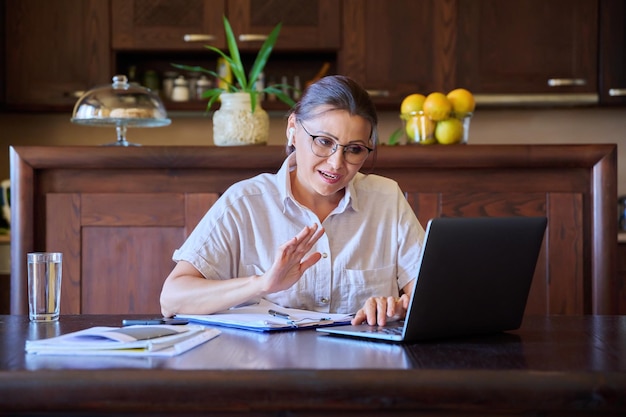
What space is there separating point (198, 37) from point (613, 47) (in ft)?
6.03

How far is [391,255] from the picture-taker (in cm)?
206

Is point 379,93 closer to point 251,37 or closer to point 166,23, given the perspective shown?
point 251,37

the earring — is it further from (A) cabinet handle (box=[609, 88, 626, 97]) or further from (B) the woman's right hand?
(A) cabinet handle (box=[609, 88, 626, 97])

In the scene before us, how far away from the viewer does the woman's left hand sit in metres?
1.49

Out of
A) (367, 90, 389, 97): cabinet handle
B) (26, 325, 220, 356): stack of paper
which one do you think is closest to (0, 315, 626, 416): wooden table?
(26, 325, 220, 356): stack of paper

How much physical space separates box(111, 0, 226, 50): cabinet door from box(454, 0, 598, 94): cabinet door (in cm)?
109

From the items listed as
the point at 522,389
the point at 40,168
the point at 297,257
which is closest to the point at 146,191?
the point at 40,168

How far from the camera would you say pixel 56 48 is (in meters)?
3.79

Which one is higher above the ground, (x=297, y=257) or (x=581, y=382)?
(x=297, y=257)

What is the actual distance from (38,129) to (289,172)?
7.91 feet

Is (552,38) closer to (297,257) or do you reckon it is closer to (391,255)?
(391,255)

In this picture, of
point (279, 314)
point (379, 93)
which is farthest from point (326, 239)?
point (379, 93)

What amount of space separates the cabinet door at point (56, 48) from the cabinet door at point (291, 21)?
1.97 feet

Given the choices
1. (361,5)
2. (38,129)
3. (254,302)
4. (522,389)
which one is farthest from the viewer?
(38,129)
